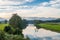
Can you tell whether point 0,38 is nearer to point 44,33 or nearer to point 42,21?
point 42,21

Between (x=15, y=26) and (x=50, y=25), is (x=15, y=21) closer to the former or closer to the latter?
(x=15, y=26)

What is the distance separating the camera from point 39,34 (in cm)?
752

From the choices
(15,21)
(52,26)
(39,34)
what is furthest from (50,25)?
(15,21)

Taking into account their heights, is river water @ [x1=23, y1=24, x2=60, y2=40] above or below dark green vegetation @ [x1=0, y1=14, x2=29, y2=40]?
below

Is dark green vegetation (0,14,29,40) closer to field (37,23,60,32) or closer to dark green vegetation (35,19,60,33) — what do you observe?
dark green vegetation (35,19,60,33)

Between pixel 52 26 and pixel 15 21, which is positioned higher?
pixel 15 21

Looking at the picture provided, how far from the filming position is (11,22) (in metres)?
6.45

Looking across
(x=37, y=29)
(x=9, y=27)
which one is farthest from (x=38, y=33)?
(x=9, y=27)

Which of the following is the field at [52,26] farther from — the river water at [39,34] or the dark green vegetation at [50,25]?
the river water at [39,34]

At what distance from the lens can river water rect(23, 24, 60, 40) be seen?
22.7ft

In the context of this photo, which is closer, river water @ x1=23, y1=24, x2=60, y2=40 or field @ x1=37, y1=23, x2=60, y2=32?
river water @ x1=23, y1=24, x2=60, y2=40

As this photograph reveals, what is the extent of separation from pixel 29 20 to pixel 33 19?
15 cm

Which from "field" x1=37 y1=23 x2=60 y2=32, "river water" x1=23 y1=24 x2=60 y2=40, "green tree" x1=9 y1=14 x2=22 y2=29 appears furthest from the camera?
"field" x1=37 y1=23 x2=60 y2=32

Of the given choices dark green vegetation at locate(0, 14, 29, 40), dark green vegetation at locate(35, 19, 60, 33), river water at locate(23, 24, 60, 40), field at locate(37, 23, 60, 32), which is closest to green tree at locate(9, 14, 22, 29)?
dark green vegetation at locate(0, 14, 29, 40)
